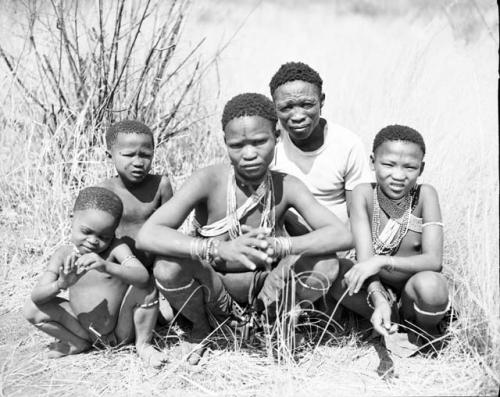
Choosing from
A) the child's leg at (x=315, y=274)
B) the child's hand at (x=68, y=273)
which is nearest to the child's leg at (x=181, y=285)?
the child's hand at (x=68, y=273)

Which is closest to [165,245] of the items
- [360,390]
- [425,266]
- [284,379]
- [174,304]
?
[174,304]

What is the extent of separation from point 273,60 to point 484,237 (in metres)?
5.67

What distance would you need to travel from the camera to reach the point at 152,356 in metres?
2.62

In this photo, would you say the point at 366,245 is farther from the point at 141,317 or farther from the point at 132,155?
the point at 132,155

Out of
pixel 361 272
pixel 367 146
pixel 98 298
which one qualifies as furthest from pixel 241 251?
pixel 367 146

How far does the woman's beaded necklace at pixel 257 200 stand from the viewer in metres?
2.64

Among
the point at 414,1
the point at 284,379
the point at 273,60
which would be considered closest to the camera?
the point at 284,379

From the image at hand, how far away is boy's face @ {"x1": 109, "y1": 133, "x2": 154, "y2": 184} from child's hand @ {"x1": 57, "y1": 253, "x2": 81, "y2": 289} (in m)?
0.68

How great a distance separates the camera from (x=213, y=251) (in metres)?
2.38

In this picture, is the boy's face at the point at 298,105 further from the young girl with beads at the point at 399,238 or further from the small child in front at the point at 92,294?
the small child in front at the point at 92,294

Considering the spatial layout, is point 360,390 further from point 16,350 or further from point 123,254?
point 16,350

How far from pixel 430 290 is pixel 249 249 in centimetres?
88

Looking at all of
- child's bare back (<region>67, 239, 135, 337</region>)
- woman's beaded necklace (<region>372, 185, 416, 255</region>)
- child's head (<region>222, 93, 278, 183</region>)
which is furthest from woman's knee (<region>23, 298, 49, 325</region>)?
woman's beaded necklace (<region>372, 185, 416, 255</region>)

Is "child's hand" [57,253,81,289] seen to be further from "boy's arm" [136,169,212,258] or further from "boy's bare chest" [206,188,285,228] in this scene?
"boy's bare chest" [206,188,285,228]
